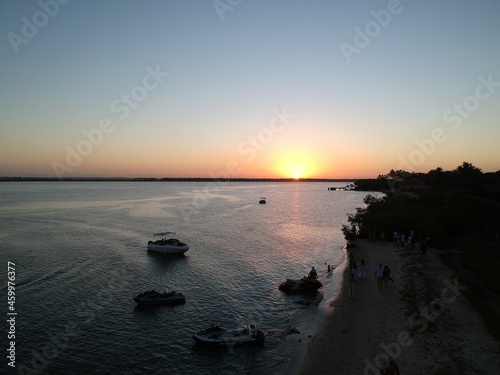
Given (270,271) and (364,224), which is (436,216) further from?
(270,271)

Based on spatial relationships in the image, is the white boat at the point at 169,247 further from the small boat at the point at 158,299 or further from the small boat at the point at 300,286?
the small boat at the point at 300,286

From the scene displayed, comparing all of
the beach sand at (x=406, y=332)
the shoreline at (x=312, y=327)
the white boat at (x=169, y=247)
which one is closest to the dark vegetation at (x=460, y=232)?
the beach sand at (x=406, y=332)

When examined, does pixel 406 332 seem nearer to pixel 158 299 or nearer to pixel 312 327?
pixel 312 327

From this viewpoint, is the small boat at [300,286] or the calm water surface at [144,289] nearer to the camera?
the calm water surface at [144,289]

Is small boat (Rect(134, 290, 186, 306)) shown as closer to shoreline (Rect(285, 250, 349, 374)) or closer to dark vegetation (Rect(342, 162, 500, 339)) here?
shoreline (Rect(285, 250, 349, 374))

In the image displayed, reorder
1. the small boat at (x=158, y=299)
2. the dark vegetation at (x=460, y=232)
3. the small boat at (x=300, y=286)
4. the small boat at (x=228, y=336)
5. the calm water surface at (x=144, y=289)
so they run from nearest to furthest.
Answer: the calm water surface at (x=144, y=289)
the small boat at (x=228, y=336)
the dark vegetation at (x=460, y=232)
the small boat at (x=158, y=299)
the small boat at (x=300, y=286)

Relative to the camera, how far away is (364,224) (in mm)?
61406

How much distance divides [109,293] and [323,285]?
77.0 ft

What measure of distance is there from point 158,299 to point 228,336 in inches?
410

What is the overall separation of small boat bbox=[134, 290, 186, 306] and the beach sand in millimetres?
14031

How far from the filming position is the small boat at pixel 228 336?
26.7 metres

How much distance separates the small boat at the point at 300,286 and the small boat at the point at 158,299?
11031 millimetres

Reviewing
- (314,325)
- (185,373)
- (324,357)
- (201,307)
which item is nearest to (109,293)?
(201,307)

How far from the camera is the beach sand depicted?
70.3 ft
